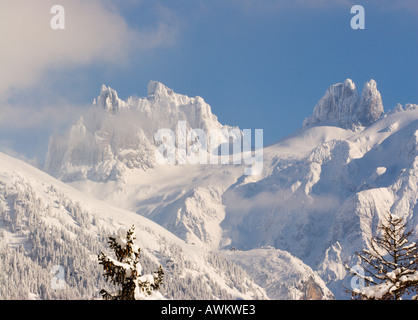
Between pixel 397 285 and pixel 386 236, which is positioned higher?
pixel 386 236

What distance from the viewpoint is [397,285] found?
2442cm

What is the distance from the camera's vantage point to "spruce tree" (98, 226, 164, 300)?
25.7 m

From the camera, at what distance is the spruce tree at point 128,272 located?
84.2 ft

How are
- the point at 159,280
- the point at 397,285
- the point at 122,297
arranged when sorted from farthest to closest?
the point at 159,280
the point at 122,297
the point at 397,285

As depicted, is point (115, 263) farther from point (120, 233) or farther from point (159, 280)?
point (159, 280)

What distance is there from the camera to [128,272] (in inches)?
1017
